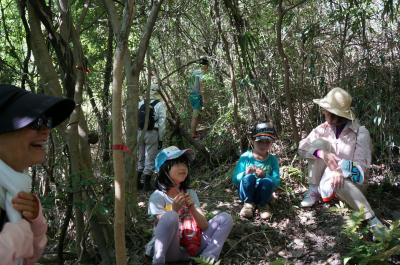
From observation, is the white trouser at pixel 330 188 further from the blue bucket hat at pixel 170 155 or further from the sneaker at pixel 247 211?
the blue bucket hat at pixel 170 155

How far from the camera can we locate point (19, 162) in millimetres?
1606

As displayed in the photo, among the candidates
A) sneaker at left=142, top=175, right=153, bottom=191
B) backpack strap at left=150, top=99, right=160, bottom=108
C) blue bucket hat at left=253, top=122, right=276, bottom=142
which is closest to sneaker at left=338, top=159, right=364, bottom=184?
blue bucket hat at left=253, top=122, right=276, bottom=142

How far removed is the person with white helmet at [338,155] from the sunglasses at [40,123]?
2.95 metres

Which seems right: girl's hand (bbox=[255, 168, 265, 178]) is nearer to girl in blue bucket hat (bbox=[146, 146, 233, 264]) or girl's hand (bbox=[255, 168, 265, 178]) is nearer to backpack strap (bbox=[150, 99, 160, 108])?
girl in blue bucket hat (bbox=[146, 146, 233, 264])

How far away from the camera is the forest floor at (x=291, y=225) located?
3.70m

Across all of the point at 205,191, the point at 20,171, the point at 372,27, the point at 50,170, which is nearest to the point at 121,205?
the point at 20,171

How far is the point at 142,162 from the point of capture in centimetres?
599

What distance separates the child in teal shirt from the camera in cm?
423

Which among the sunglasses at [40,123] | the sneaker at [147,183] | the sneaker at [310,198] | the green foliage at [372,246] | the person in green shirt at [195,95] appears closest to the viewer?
the sunglasses at [40,123]

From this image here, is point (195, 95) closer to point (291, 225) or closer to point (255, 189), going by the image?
point (255, 189)

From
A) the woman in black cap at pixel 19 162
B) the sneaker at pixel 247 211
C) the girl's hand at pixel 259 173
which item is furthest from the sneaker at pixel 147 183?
the woman in black cap at pixel 19 162

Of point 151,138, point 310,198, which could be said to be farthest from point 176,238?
point 151,138

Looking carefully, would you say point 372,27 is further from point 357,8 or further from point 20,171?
point 20,171

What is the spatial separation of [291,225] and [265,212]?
26 cm
